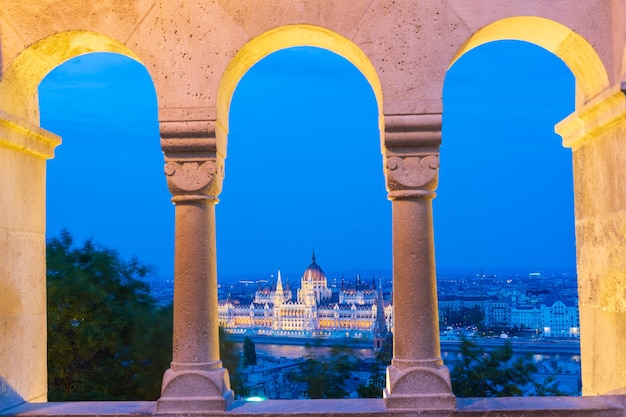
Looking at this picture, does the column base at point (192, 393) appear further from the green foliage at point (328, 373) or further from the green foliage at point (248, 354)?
the green foliage at point (248, 354)

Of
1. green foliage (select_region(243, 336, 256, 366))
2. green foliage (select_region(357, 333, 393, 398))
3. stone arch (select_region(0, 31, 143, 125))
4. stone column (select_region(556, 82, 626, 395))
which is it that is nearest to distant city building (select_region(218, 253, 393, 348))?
green foliage (select_region(243, 336, 256, 366))

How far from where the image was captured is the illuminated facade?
113 ft

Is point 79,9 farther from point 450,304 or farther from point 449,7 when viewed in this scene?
point 450,304

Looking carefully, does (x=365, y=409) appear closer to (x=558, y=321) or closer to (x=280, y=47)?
(x=280, y=47)

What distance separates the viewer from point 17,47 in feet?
15.9

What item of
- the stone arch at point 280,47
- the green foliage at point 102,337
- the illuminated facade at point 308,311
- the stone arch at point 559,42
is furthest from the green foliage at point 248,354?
the illuminated facade at point 308,311

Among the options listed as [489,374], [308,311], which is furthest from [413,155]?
[308,311]

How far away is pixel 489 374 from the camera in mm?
9570

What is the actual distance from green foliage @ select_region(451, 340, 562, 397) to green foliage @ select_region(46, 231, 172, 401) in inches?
179

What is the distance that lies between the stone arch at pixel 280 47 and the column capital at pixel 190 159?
106 mm

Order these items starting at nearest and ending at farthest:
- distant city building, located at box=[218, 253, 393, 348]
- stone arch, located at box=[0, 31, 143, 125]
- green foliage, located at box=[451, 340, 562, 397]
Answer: stone arch, located at box=[0, 31, 143, 125]
green foliage, located at box=[451, 340, 562, 397]
distant city building, located at box=[218, 253, 393, 348]

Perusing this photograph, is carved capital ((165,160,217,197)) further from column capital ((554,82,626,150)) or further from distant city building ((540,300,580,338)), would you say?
distant city building ((540,300,580,338))

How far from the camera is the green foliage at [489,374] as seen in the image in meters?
9.45

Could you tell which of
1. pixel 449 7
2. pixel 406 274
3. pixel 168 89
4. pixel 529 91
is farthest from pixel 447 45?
pixel 529 91
